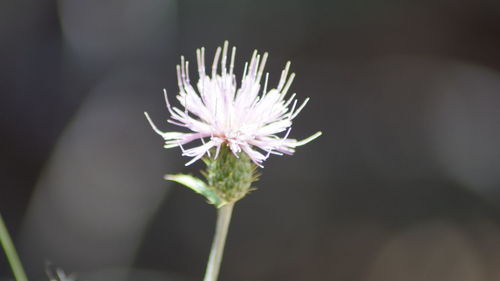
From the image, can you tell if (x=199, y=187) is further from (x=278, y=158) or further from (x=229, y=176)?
(x=278, y=158)

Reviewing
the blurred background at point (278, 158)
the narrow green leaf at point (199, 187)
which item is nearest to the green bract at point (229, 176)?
the narrow green leaf at point (199, 187)

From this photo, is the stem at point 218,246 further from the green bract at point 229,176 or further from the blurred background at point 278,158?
the blurred background at point 278,158

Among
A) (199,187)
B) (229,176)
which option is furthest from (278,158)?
(199,187)
